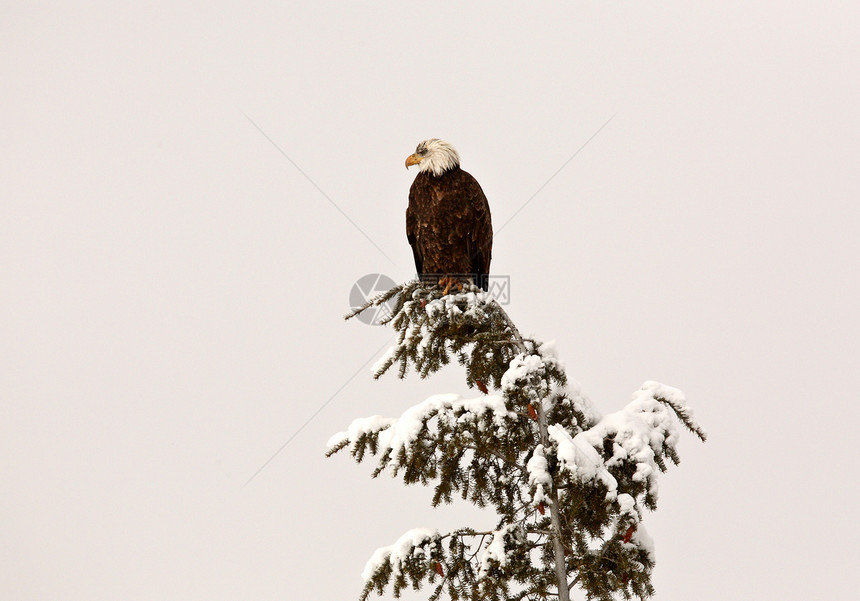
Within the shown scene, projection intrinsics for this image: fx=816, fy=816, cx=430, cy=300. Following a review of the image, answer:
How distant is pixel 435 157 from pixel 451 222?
554mm

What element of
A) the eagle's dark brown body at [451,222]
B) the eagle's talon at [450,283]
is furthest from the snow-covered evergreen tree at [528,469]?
the eagle's dark brown body at [451,222]

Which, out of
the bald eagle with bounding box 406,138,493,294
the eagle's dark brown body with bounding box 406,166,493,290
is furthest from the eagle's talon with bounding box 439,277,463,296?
the eagle's dark brown body with bounding box 406,166,493,290

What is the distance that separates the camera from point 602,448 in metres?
4.60

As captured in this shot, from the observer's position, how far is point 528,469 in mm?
4535

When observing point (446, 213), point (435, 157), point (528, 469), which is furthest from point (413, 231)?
point (528, 469)

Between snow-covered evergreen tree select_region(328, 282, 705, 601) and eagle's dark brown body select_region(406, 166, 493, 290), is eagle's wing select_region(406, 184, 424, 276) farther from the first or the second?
snow-covered evergreen tree select_region(328, 282, 705, 601)

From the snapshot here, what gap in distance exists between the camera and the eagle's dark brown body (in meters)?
6.58

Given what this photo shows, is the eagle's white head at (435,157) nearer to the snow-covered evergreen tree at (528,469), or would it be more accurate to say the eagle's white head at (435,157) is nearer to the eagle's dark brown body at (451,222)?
the eagle's dark brown body at (451,222)

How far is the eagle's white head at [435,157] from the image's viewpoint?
6.63 m

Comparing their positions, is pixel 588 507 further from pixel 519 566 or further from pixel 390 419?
pixel 390 419

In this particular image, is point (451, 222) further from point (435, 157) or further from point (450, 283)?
point (450, 283)

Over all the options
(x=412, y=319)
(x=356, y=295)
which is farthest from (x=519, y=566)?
(x=356, y=295)

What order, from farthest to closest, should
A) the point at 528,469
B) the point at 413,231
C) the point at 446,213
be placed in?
the point at 413,231 → the point at 446,213 → the point at 528,469

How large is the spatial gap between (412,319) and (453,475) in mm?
1003
